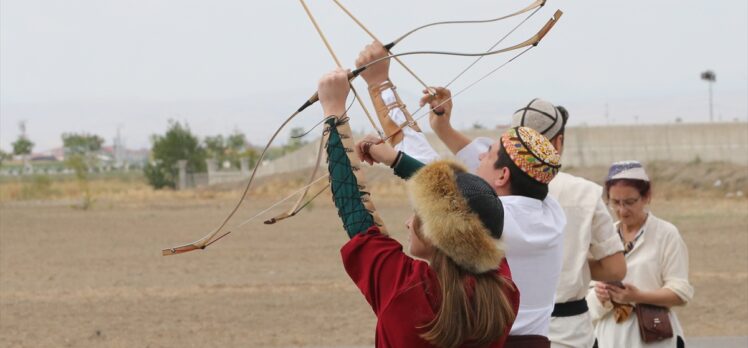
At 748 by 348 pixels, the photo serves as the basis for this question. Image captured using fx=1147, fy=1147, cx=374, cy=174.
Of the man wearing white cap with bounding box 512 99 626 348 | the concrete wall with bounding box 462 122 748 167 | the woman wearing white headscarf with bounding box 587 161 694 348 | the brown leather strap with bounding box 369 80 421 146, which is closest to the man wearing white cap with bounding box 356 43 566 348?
the brown leather strap with bounding box 369 80 421 146

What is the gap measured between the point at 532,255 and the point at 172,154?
247 feet

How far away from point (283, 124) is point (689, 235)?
20552 mm

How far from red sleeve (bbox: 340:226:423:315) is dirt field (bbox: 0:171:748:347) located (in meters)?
8.09

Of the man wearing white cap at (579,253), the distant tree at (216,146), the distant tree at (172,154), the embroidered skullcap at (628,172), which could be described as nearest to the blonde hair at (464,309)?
the man wearing white cap at (579,253)

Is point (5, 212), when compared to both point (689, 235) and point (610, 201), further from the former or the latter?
point (610, 201)

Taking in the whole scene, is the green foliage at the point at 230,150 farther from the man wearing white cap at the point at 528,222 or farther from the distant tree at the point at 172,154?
the man wearing white cap at the point at 528,222

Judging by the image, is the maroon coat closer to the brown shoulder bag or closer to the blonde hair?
the blonde hair

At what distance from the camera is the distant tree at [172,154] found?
71.3 metres

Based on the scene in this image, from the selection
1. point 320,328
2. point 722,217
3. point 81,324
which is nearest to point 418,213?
point 320,328

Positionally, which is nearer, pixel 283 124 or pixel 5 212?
pixel 283 124

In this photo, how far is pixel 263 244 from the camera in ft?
74.0

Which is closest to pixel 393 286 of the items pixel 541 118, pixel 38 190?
pixel 541 118

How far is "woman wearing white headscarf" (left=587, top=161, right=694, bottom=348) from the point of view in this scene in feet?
17.0

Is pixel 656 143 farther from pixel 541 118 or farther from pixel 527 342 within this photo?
pixel 527 342
